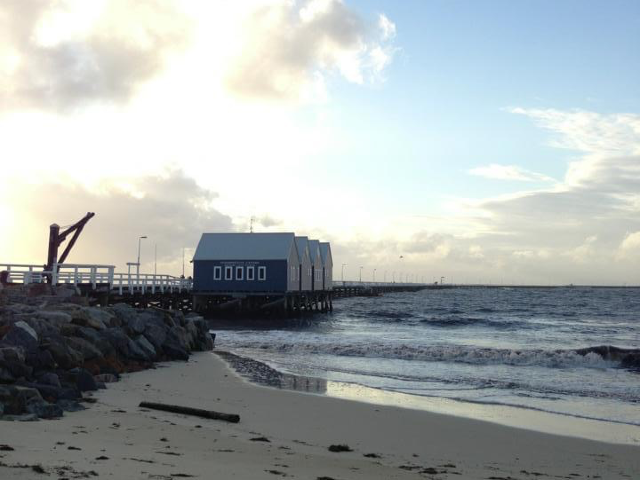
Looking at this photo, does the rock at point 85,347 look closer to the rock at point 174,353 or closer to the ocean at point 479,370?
the rock at point 174,353

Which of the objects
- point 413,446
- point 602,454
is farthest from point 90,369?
point 602,454

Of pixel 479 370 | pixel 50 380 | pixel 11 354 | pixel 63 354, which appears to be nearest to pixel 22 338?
pixel 63 354

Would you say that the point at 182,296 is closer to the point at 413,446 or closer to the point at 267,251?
the point at 267,251

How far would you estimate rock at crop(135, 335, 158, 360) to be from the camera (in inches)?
692

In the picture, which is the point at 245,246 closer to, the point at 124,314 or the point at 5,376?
the point at 124,314

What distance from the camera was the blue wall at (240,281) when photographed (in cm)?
4869

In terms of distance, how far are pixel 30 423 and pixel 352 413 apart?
5861 millimetres

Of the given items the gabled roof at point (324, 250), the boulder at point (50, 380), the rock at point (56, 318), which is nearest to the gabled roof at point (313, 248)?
the gabled roof at point (324, 250)

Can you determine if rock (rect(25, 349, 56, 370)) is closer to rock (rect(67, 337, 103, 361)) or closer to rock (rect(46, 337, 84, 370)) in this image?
rock (rect(46, 337, 84, 370))

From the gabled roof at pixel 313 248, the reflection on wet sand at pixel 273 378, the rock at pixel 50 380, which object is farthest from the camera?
the gabled roof at pixel 313 248

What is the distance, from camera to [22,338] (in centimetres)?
1264

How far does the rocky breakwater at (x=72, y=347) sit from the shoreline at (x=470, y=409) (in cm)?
327

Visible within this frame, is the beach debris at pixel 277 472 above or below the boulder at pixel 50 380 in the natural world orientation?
below

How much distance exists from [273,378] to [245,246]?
3394 centimetres
